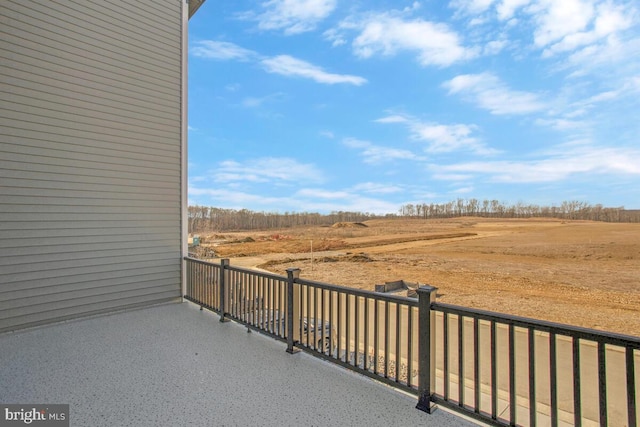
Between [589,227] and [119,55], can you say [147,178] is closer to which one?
[119,55]

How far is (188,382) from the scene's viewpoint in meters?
2.35

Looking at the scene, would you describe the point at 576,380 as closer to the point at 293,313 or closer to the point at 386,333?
the point at 386,333

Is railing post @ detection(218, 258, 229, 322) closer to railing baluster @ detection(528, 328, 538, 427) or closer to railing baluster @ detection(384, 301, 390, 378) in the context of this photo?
railing baluster @ detection(384, 301, 390, 378)

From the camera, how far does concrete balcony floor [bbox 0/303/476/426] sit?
75.2 inches

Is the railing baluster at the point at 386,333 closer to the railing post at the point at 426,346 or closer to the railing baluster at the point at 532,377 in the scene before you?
the railing post at the point at 426,346

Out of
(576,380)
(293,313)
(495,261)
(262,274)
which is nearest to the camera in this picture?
(576,380)

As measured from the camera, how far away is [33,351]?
115 inches

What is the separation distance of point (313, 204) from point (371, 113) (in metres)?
11.6

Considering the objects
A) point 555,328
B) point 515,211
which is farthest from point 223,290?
point 515,211

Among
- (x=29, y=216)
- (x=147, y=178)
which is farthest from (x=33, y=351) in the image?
(x=147, y=178)

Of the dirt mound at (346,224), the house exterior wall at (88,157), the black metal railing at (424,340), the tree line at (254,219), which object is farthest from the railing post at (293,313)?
the dirt mound at (346,224)

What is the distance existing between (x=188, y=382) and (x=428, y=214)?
4194 cm

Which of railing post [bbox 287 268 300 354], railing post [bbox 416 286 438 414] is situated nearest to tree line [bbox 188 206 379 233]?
railing post [bbox 287 268 300 354]

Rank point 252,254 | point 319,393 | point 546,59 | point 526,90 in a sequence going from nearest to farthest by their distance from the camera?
point 319,393 < point 546,59 < point 526,90 < point 252,254
